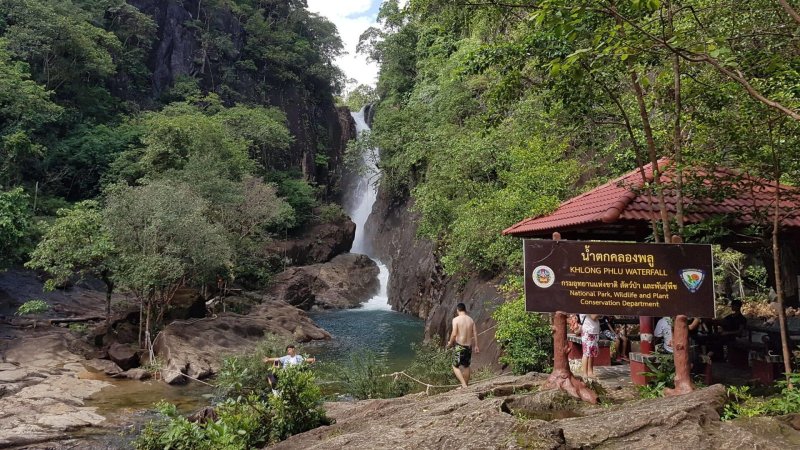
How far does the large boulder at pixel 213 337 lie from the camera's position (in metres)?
16.4

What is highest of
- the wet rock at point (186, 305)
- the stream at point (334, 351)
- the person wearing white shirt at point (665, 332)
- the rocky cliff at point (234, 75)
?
the rocky cliff at point (234, 75)

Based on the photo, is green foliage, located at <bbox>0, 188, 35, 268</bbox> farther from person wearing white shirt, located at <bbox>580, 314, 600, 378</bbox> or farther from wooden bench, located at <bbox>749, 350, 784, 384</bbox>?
wooden bench, located at <bbox>749, 350, 784, 384</bbox>

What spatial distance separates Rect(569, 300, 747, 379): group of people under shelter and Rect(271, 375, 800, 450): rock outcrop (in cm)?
180

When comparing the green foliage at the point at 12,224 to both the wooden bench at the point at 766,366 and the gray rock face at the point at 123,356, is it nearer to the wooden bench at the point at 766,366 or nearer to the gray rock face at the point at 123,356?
the gray rock face at the point at 123,356

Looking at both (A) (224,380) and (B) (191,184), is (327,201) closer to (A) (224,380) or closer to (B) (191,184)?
(B) (191,184)

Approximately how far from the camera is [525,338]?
10172 millimetres

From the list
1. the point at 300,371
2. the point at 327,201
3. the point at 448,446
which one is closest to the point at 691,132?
the point at 448,446

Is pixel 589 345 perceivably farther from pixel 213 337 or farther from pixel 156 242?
pixel 156 242

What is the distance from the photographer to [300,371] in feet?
25.8

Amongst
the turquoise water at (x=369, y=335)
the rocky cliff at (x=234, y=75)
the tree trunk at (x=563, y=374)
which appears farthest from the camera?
the rocky cliff at (x=234, y=75)

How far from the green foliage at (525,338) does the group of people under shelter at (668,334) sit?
84 cm

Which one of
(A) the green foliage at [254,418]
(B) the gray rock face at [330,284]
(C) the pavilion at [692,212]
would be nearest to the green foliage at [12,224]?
(A) the green foliage at [254,418]

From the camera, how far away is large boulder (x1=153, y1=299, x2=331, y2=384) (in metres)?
16.4

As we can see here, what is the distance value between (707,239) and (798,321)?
11.0 feet
